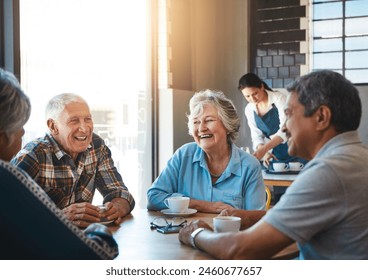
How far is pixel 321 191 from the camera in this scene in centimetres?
128

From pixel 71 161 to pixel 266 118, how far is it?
106 inches

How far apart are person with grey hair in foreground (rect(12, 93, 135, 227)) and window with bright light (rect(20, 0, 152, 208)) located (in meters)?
0.96

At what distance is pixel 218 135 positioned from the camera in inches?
96.1

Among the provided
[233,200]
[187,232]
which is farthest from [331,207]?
[233,200]

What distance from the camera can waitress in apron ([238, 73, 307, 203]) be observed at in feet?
14.0

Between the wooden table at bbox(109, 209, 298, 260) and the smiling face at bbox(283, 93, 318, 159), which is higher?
the smiling face at bbox(283, 93, 318, 159)

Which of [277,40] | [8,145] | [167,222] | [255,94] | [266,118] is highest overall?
[277,40]

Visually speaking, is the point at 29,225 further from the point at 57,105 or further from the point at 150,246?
the point at 57,105

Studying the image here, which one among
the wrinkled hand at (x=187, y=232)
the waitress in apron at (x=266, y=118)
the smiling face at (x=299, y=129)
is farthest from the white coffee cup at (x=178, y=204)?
the waitress in apron at (x=266, y=118)

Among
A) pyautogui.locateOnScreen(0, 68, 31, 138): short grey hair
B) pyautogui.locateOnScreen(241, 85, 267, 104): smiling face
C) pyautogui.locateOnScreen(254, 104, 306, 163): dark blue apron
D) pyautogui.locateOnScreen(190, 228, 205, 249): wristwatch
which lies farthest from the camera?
pyautogui.locateOnScreen(254, 104, 306, 163): dark blue apron

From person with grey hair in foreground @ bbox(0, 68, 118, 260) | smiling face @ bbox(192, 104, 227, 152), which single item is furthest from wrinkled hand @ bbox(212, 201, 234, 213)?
person with grey hair in foreground @ bbox(0, 68, 118, 260)

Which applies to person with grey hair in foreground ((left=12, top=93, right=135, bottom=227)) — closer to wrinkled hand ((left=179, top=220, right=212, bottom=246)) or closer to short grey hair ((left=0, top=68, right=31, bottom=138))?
wrinkled hand ((left=179, top=220, right=212, bottom=246))
